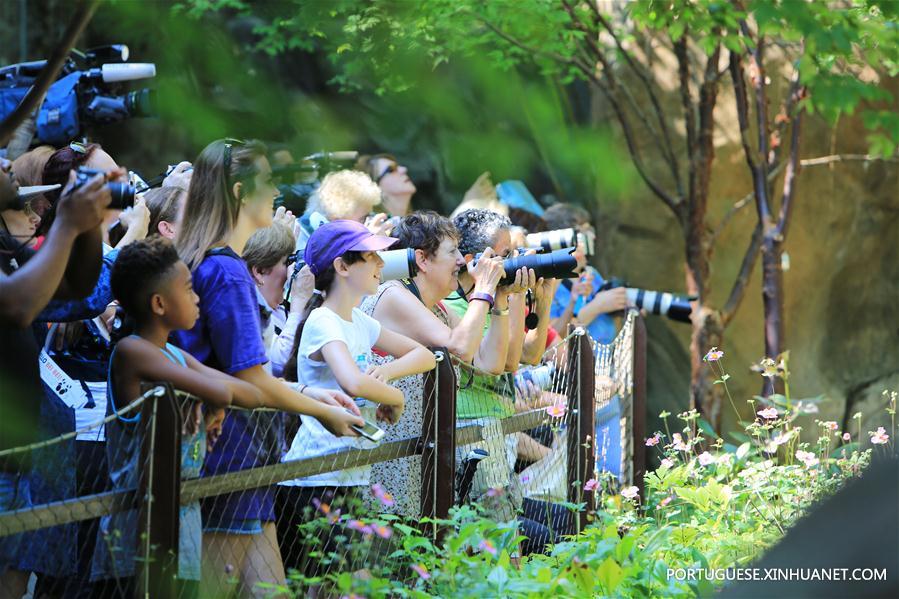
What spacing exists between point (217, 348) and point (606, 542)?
1.33 m

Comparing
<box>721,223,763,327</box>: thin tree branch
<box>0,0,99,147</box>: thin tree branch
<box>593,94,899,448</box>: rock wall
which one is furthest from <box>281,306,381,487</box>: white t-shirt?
<box>593,94,899,448</box>: rock wall

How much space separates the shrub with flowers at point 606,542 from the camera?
122 inches

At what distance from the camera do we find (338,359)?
11.8 feet

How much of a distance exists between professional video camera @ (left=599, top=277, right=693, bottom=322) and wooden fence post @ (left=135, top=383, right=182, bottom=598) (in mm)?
4692

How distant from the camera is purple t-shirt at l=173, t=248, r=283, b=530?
3.14m

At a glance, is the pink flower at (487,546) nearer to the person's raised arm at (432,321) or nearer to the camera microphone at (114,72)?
the person's raised arm at (432,321)

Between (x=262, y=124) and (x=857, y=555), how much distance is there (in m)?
0.96

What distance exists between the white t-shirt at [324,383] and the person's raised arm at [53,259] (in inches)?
41.3

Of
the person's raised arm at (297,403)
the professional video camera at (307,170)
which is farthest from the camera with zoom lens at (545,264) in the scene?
the professional video camera at (307,170)

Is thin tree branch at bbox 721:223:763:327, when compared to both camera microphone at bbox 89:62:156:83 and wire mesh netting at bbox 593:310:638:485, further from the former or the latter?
camera microphone at bbox 89:62:156:83

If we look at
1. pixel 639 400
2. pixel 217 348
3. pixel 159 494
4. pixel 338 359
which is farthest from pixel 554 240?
pixel 159 494

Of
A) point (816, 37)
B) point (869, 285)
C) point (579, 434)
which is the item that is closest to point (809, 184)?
point (869, 285)

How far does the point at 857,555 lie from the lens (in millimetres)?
1517

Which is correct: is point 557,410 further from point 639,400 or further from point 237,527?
point 639,400
